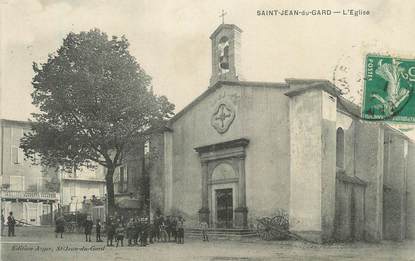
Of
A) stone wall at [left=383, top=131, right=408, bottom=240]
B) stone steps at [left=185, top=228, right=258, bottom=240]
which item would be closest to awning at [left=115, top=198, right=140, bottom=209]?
stone steps at [left=185, top=228, right=258, bottom=240]

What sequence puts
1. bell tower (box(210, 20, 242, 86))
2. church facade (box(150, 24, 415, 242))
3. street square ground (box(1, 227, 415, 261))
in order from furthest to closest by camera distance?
bell tower (box(210, 20, 242, 86)), church facade (box(150, 24, 415, 242)), street square ground (box(1, 227, 415, 261))

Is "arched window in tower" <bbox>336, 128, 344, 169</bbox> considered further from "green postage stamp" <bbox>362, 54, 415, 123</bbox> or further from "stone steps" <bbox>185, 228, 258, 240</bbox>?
"green postage stamp" <bbox>362, 54, 415, 123</bbox>

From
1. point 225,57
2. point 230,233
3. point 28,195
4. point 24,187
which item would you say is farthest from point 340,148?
point 24,187

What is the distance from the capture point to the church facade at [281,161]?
13414mm

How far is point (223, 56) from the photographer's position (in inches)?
672

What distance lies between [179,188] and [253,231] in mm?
4195

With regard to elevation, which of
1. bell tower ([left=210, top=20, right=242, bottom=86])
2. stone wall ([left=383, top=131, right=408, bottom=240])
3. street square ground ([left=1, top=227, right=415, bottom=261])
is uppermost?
bell tower ([left=210, top=20, right=242, bottom=86])

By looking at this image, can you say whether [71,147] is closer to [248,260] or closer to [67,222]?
[67,222]

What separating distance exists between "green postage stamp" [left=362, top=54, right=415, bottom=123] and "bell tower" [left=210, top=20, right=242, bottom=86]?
5.55 m

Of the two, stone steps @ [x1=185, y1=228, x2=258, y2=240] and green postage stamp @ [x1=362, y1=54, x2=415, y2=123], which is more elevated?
green postage stamp @ [x1=362, y1=54, x2=415, y2=123]

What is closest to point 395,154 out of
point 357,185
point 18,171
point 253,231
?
point 357,185

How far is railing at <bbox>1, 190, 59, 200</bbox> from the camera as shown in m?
28.5

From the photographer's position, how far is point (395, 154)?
17.5 metres

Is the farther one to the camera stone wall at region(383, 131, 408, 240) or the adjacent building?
the adjacent building
